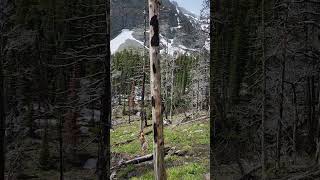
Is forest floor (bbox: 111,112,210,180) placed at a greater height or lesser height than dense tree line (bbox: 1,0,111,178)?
lesser

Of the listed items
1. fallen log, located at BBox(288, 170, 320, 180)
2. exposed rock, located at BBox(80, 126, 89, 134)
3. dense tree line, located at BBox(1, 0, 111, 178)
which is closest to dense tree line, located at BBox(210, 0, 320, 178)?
fallen log, located at BBox(288, 170, 320, 180)

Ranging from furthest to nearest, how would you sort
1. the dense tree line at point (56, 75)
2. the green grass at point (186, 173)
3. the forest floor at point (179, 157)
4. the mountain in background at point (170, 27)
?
the mountain in background at point (170, 27)
the forest floor at point (179, 157)
the green grass at point (186, 173)
the dense tree line at point (56, 75)

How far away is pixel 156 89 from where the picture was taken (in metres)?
8.37

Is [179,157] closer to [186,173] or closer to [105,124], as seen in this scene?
[186,173]

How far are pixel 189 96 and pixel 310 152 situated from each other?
1277 inches

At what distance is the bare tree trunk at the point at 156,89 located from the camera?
8.34m

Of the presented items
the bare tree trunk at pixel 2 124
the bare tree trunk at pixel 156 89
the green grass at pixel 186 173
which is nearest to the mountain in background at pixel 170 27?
the bare tree trunk at pixel 156 89

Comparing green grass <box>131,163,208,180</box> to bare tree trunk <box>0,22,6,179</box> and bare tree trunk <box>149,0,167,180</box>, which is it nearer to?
bare tree trunk <box>149,0,167,180</box>

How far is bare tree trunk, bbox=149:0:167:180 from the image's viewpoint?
834 cm

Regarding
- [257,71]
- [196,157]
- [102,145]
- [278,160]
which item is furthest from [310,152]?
[196,157]

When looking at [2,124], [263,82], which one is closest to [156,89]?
[263,82]

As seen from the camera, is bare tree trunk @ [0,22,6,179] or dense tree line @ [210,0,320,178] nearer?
bare tree trunk @ [0,22,6,179]

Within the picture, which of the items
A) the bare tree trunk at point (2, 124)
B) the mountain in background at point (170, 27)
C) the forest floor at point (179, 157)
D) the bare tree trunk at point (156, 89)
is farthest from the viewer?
the mountain in background at point (170, 27)

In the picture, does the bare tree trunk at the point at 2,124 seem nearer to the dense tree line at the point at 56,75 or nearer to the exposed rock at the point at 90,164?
the dense tree line at the point at 56,75
